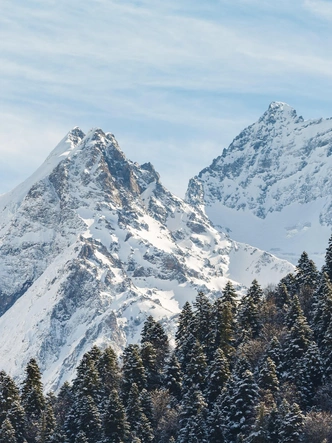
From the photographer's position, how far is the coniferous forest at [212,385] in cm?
12750

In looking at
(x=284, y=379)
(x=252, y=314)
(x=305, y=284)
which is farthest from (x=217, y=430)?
(x=305, y=284)

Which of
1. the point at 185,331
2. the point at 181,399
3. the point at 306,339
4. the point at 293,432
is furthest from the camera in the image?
the point at 185,331

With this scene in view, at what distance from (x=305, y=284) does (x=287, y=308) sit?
31.9ft

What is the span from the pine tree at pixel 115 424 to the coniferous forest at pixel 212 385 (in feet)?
0.41

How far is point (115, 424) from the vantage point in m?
133

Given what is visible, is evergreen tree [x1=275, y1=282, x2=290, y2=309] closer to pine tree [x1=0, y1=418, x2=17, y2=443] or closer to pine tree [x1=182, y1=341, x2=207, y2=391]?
pine tree [x1=182, y1=341, x2=207, y2=391]

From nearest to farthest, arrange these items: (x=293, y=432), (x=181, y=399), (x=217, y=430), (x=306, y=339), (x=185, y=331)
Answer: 1. (x=293, y=432)
2. (x=217, y=430)
3. (x=306, y=339)
4. (x=181, y=399)
5. (x=185, y=331)

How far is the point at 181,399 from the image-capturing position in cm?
14600

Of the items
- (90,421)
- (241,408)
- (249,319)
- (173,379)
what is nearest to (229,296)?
(249,319)

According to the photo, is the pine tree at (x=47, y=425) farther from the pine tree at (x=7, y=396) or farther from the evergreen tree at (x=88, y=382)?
the pine tree at (x=7, y=396)

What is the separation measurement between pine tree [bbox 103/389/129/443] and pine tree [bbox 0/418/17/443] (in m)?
12.8

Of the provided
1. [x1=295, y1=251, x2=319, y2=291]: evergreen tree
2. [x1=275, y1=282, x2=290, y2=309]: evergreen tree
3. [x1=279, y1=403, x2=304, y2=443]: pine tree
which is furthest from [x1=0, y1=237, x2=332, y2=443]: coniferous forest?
[x1=295, y1=251, x2=319, y2=291]: evergreen tree

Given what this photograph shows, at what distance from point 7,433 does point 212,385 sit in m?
27.1

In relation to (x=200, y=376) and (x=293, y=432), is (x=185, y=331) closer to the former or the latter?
(x=200, y=376)
